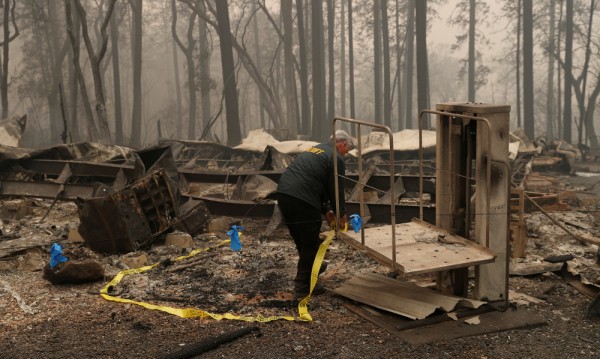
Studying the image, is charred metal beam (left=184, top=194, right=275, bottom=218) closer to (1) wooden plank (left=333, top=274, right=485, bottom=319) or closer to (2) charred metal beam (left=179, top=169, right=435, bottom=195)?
(2) charred metal beam (left=179, top=169, right=435, bottom=195)

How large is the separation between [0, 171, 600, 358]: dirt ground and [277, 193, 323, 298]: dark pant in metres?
0.28

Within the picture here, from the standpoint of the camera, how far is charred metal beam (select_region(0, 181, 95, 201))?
1285 cm

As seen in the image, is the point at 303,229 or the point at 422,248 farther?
the point at 303,229

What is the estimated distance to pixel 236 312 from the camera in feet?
23.5

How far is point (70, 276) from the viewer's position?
810cm

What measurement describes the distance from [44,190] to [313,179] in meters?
7.88

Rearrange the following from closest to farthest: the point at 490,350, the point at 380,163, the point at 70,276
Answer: the point at 490,350, the point at 70,276, the point at 380,163

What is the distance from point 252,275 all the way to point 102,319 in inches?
87.4

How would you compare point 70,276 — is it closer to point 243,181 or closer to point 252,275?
point 252,275

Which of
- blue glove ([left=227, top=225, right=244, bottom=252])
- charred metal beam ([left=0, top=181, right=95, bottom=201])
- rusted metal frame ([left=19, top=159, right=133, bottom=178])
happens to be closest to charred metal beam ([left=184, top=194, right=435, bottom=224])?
blue glove ([left=227, top=225, right=244, bottom=252])

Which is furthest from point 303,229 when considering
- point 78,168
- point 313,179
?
point 78,168

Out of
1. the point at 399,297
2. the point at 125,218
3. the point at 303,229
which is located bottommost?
the point at 399,297

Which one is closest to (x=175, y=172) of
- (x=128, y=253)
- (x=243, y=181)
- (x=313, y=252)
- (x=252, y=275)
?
(x=243, y=181)

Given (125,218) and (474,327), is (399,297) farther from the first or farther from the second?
(125,218)
